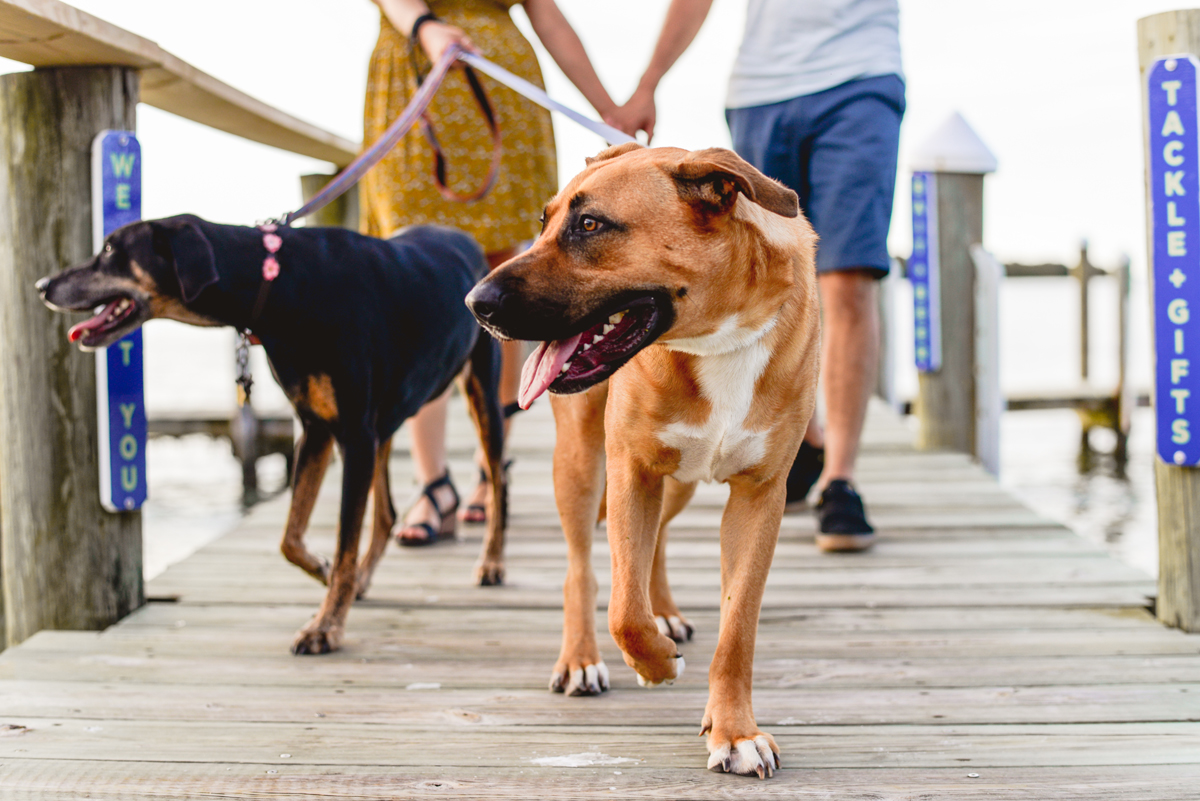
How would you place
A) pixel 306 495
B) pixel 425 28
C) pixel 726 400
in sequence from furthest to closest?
pixel 425 28 < pixel 306 495 < pixel 726 400

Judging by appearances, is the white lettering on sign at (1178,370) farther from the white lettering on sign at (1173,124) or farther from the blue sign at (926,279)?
the blue sign at (926,279)

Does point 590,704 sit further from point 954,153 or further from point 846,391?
point 954,153

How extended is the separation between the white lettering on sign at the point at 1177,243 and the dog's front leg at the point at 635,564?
1.47 m

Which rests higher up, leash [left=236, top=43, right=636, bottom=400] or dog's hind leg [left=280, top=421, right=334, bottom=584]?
leash [left=236, top=43, right=636, bottom=400]

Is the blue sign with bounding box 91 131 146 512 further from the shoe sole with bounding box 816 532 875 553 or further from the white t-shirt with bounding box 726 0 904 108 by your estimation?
the shoe sole with bounding box 816 532 875 553

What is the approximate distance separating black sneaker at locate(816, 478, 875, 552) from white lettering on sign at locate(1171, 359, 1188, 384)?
108 centimetres

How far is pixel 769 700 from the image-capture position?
2.09m

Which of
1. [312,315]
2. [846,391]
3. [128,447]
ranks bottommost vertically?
[128,447]

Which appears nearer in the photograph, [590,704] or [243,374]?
[590,704]

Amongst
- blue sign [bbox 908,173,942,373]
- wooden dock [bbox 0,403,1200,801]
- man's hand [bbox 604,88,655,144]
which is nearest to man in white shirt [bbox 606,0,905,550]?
man's hand [bbox 604,88,655,144]

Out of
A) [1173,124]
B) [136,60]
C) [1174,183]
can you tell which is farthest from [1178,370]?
[136,60]

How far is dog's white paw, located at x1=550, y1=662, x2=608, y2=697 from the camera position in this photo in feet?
6.91

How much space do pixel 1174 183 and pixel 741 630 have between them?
1.58m

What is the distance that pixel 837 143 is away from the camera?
319 centimetres
